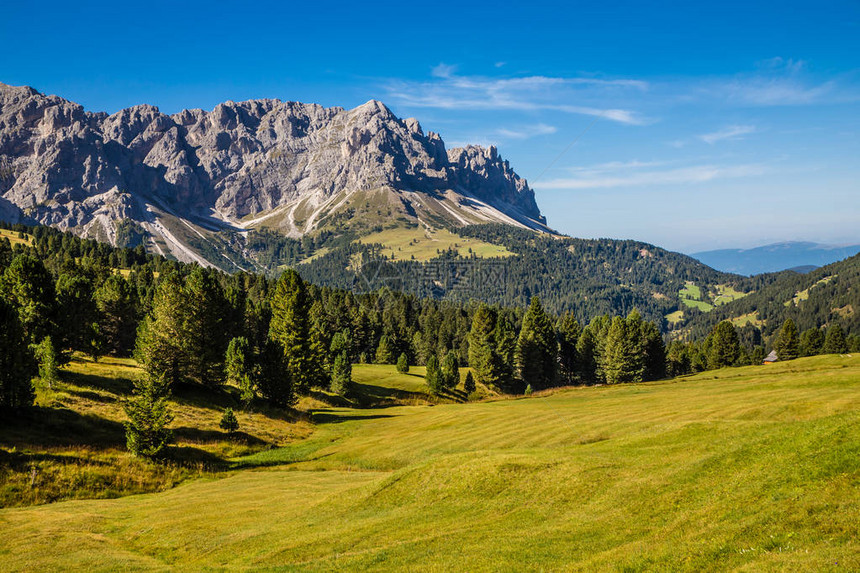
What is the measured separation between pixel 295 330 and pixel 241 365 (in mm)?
11374

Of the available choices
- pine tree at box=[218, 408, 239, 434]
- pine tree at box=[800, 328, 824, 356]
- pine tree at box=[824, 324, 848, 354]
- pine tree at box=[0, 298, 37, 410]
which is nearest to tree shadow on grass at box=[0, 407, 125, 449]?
pine tree at box=[0, 298, 37, 410]

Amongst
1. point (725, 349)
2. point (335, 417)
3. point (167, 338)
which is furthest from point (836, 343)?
point (167, 338)

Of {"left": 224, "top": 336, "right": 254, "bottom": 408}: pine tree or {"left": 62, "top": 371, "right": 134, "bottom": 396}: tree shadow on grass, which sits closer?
{"left": 62, "top": 371, "right": 134, "bottom": 396}: tree shadow on grass

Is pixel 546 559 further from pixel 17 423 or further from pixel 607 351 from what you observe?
pixel 607 351

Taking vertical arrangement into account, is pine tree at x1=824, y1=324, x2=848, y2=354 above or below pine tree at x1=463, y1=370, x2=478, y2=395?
above

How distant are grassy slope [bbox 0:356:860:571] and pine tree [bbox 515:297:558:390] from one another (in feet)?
221

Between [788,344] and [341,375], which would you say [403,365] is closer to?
[341,375]

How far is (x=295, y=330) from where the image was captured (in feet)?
241

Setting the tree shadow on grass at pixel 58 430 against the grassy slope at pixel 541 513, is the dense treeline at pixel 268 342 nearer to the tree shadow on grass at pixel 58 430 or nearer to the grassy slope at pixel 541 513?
the tree shadow on grass at pixel 58 430

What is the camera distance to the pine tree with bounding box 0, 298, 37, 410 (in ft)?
128

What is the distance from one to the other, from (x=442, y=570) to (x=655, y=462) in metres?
13.5

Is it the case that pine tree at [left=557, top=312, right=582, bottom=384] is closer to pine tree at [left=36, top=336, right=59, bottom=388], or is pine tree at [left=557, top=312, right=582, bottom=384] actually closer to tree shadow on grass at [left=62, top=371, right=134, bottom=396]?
tree shadow on grass at [left=62, top=371, right=134, bottom=396]

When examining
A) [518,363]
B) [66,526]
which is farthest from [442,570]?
[518,363]

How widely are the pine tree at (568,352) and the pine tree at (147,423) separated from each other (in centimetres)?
9578
